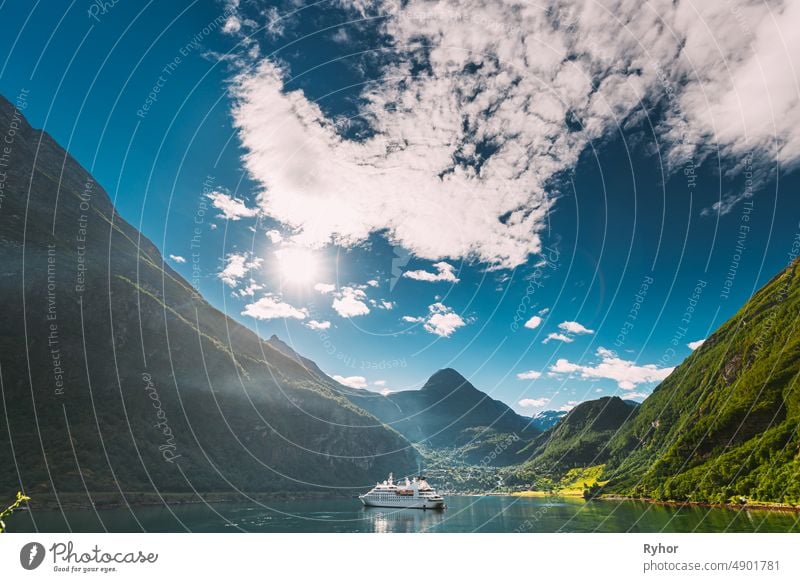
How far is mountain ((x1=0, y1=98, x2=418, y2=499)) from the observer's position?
89812 millimetres

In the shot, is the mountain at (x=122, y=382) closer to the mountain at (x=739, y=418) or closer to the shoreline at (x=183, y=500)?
the shoreline at (x=183, y=500)

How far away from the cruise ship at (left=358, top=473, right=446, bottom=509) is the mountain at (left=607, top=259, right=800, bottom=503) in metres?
48.1

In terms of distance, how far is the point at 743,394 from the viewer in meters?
89.1

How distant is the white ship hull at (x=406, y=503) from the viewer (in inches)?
3787

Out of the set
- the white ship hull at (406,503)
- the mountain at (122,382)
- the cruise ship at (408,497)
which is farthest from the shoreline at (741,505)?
the mountain at (122,382)

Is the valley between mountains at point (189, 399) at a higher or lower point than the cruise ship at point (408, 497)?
higher

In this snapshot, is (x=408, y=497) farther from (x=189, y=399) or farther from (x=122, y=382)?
(x=122, y=382)

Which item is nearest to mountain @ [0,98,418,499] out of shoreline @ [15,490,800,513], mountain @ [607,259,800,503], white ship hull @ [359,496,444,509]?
shoreline @ [15,490,800,513]

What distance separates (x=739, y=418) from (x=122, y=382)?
14613cm

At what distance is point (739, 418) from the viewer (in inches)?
3433

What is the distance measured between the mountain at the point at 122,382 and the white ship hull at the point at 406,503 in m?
43.4

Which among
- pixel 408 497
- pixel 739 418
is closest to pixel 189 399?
pixel 408 497
